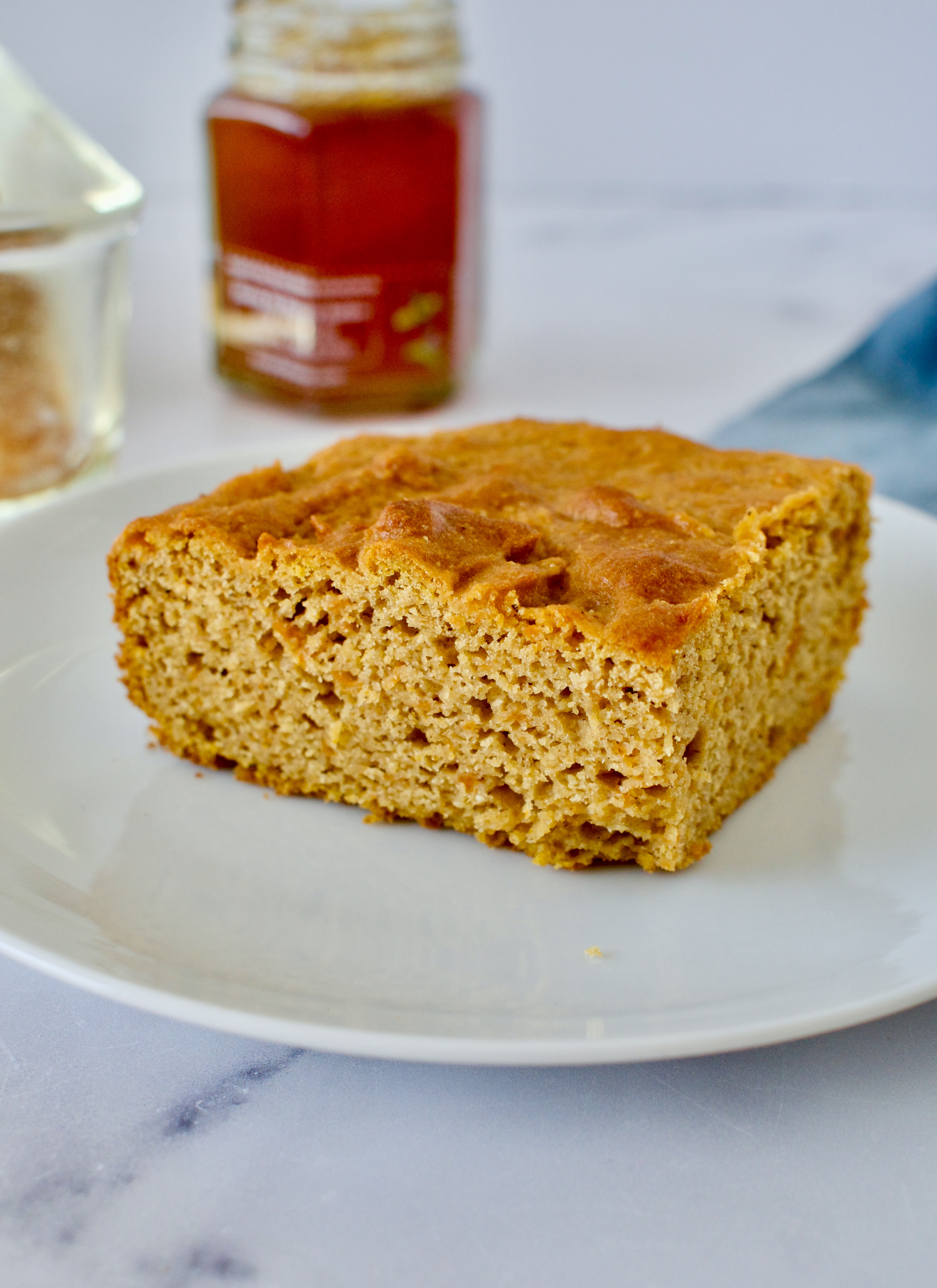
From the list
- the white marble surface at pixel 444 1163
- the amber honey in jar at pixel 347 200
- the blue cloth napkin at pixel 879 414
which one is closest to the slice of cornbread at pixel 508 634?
Result: the white marble surface at pixel 444 1163

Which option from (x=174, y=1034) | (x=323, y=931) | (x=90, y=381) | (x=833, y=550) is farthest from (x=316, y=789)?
(x=90, y=381)

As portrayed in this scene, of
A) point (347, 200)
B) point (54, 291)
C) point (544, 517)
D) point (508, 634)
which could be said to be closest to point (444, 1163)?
point (508, 634)

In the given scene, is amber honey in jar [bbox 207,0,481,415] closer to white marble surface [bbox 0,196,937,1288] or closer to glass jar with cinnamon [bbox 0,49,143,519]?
glass jar with cinnamon [bbox 0,49,143,519]

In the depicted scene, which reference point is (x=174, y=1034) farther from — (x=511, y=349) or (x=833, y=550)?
(x=511, y=349)

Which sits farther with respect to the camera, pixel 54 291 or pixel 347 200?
pixel 347 200

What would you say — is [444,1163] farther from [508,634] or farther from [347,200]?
[347,200]

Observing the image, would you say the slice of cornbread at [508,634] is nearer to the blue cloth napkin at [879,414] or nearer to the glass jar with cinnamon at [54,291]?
the glass jar with cinnamon at [54,291]
